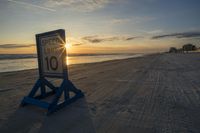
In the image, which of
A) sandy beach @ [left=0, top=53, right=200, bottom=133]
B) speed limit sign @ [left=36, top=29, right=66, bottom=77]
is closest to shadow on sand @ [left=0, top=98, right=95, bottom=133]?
sandy beach @ [left=0, top=53, right=200, bottom=133]

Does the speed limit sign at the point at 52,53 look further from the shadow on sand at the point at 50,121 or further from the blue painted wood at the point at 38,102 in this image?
the shadow on sand at the point at 50,121

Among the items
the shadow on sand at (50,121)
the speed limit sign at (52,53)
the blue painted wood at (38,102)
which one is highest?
the speed limit sign at (52,53)

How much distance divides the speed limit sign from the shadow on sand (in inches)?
43.6

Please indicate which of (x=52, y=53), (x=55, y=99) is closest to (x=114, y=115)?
(x=55, y=99)

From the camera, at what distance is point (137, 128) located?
110 inches

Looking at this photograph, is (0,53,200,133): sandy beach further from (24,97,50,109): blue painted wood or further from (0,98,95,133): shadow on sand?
(24,97,50,109): blue painted wood

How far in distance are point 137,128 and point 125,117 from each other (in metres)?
0.51

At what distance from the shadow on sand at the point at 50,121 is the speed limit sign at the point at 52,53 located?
3.63 ft

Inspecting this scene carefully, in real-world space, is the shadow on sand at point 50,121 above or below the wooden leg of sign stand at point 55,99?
below

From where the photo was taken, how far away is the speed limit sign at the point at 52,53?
414cm

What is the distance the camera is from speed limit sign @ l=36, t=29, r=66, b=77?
13.6 feet

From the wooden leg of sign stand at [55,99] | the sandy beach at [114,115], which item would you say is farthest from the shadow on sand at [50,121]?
the wooden leg of sign stand at [55,99]

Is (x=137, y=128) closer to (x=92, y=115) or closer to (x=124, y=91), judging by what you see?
(x=92, y=115)

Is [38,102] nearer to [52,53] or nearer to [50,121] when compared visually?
[50,121]
